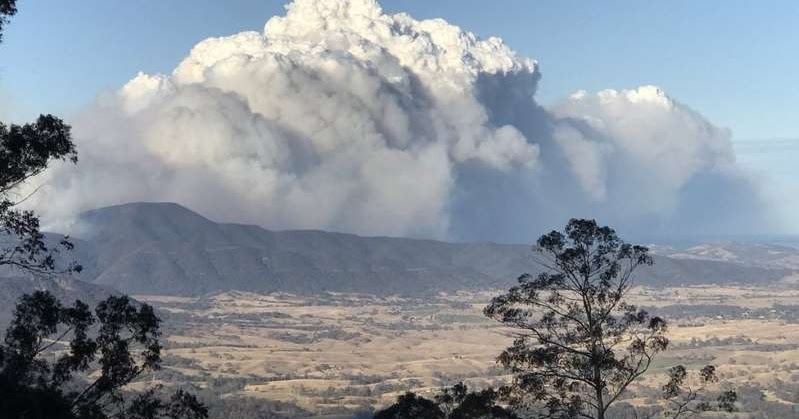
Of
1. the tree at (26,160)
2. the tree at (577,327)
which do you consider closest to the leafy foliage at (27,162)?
the tree at (26,160)

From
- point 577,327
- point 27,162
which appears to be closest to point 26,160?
point 27,162

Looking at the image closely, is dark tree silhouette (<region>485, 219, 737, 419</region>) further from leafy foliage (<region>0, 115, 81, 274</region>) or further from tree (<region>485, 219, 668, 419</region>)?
leafy foliage (<region>0, 115, 81, 274</region>)

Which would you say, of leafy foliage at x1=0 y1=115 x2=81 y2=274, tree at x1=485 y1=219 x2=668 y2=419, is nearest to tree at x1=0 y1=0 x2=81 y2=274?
leafy foliage at x1=0 y1=115 x2=81 y2=274

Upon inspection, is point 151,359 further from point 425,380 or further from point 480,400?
point 425,380

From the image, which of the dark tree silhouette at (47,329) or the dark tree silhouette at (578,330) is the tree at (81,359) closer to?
the dark tree silhouette at (47,329)

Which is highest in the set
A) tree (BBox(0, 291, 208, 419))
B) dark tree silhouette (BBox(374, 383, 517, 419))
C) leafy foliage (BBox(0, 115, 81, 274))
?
leafy foliage (BBox(0, 115, 81, 274))

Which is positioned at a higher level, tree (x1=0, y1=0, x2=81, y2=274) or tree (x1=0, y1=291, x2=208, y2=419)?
tree (x1=0, y1=0, x2=81, y2=274)

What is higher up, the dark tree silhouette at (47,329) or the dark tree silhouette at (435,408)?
the dark tree silhouette at (47,329)

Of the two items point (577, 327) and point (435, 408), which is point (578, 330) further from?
point (435, 408)
